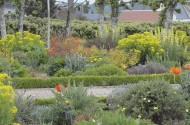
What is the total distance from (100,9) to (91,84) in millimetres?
13483

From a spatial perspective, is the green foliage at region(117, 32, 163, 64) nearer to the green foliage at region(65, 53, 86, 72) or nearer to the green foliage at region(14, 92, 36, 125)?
the green foliage at region(65, 53, 86, 72)

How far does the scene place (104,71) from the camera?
13.5 meters

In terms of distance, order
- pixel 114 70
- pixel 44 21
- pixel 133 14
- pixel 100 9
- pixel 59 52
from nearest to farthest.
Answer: pixel 114 70
pixel 59 52
pixel 100 9
pixel 44 21
pixel 133 14

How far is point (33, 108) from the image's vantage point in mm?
8328

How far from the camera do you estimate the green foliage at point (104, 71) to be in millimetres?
13492

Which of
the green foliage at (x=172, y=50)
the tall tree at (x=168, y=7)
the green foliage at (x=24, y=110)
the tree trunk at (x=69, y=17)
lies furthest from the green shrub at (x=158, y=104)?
the tree trunk at (x=69, y=17)

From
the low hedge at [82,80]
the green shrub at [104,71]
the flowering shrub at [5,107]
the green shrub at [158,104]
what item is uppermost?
the flowering shrub at [5,107]

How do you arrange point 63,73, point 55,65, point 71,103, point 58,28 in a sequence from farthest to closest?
1. point 58,28
2. point 55,65
3. point 63,73
4. point 71,103

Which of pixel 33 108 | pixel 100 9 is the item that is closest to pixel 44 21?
pixel 100 9

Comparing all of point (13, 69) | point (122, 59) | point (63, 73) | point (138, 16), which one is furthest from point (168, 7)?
point (138, 16)

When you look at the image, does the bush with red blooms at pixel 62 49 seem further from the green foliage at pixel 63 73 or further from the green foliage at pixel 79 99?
the green foliage at pixel 79 99

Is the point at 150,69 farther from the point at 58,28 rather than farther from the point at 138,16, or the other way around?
the point at 138,16

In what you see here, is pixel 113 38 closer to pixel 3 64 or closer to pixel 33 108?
pixel 3 64

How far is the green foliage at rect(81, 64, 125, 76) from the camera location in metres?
13.5
